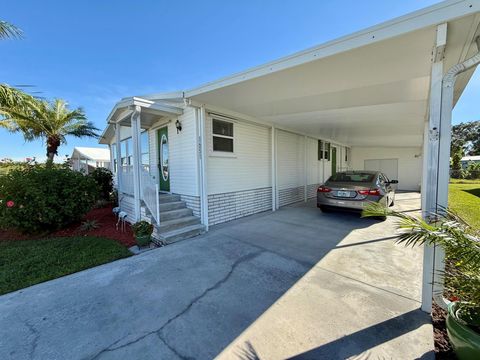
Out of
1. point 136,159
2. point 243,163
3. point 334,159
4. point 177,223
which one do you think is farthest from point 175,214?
point 334,159

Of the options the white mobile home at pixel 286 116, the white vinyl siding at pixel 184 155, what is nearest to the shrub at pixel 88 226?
the white mobile home at pixel 286 116

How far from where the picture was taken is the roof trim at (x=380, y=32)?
205 cm

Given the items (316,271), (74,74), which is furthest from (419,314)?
(74,74)

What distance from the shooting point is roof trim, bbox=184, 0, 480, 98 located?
2052 mm

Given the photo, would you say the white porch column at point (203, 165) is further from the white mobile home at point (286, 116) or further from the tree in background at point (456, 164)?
the tree in background at point (456, 164)

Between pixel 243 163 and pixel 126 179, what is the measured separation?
379 cm

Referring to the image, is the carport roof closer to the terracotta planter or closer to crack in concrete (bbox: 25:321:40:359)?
the terracotta planter

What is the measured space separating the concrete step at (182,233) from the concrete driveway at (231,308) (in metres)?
0.49

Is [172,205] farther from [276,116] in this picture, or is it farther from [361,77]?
[361,77]

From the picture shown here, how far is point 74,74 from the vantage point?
11.7m

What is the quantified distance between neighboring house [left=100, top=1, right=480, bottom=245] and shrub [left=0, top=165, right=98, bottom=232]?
1348 mm

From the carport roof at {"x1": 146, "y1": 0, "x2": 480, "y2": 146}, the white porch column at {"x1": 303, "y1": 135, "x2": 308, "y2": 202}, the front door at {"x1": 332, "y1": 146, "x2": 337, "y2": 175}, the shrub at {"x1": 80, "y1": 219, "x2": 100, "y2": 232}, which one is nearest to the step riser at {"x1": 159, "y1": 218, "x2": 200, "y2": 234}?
the shrub at {"x1": 80, "y1": 219, "x2": 100, "y2": 232}

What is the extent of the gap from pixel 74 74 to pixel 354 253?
15.6 metres

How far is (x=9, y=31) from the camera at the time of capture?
18.3 feet
